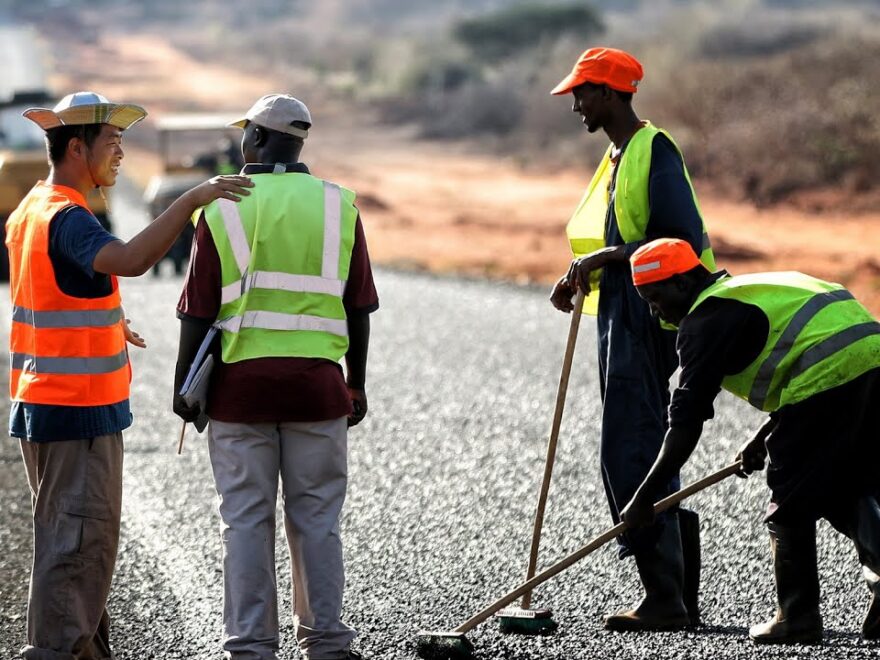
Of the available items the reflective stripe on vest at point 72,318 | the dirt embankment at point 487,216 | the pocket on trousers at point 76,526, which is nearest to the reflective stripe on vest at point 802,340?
the reflective stripe on vest at point 72,318

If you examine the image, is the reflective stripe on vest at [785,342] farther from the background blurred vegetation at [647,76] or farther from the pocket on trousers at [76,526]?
the background blurred vegetation at [647,76]

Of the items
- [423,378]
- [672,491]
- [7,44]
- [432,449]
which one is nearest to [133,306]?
[423,378]

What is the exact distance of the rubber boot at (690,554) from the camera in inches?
185

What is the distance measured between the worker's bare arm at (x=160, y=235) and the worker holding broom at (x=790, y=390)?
1.18 m

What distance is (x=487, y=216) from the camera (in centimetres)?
2327

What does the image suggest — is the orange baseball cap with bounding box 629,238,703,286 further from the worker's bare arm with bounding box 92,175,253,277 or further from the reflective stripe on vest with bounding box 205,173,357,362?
the worker's bare arm with bounding box 92,175,253,277

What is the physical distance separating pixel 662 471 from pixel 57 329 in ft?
5.86

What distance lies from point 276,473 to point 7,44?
3719 cm

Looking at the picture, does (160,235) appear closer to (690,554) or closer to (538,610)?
(538,610)

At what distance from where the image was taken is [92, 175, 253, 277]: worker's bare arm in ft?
12.8

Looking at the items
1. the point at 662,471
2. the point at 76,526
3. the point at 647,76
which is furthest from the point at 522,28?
the point at 76,526

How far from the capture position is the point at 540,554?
223 inches

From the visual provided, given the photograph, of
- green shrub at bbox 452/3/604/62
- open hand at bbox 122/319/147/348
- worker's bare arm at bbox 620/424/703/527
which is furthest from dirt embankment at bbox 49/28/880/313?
open hand at bbox 122/319/147/348

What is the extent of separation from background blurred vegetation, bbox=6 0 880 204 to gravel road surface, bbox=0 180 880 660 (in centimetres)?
1419
